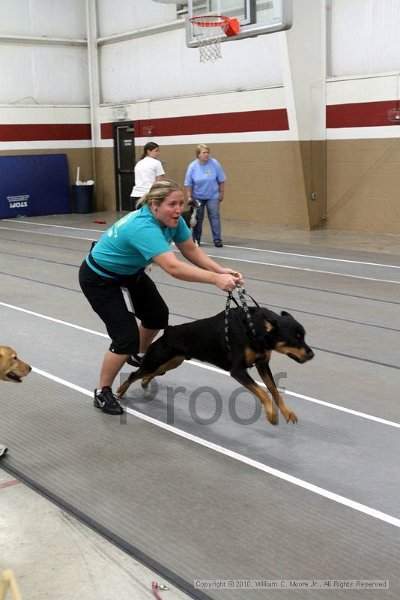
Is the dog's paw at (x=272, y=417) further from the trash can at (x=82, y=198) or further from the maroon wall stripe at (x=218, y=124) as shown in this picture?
the trash can at (x=82, y=198)

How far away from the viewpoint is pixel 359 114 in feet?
47.9

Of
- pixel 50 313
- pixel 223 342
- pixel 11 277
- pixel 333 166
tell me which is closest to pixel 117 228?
pixel 223 342

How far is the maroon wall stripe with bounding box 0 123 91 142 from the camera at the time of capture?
19.9 m

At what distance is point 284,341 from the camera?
4504 millimetres

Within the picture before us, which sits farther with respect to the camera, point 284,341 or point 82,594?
point 284,341

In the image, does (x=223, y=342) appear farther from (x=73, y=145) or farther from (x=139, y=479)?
(x=73, y=145)

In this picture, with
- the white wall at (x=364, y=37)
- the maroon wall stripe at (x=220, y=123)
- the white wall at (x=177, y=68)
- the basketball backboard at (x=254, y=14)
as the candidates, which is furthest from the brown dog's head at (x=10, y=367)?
the white wall at (x=177, y=68)

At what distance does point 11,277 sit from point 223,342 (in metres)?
6.45

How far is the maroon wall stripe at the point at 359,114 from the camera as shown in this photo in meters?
14.1

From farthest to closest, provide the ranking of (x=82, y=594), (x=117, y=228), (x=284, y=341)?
(x=117, y=228) < (x=284, y=341) < (x=82, y=594)

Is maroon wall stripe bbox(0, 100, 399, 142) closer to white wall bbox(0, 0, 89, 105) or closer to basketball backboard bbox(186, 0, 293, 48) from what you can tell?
white wall bbox(0, 0, 89, 105)

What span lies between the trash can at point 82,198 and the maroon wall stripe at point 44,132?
4.92 ft

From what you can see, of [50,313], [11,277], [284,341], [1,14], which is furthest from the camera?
[1,14]

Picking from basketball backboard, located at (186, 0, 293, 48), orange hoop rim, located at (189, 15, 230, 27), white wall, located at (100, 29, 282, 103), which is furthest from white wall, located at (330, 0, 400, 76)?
orange hoop rim, located at (189, 15, 230, 27)
